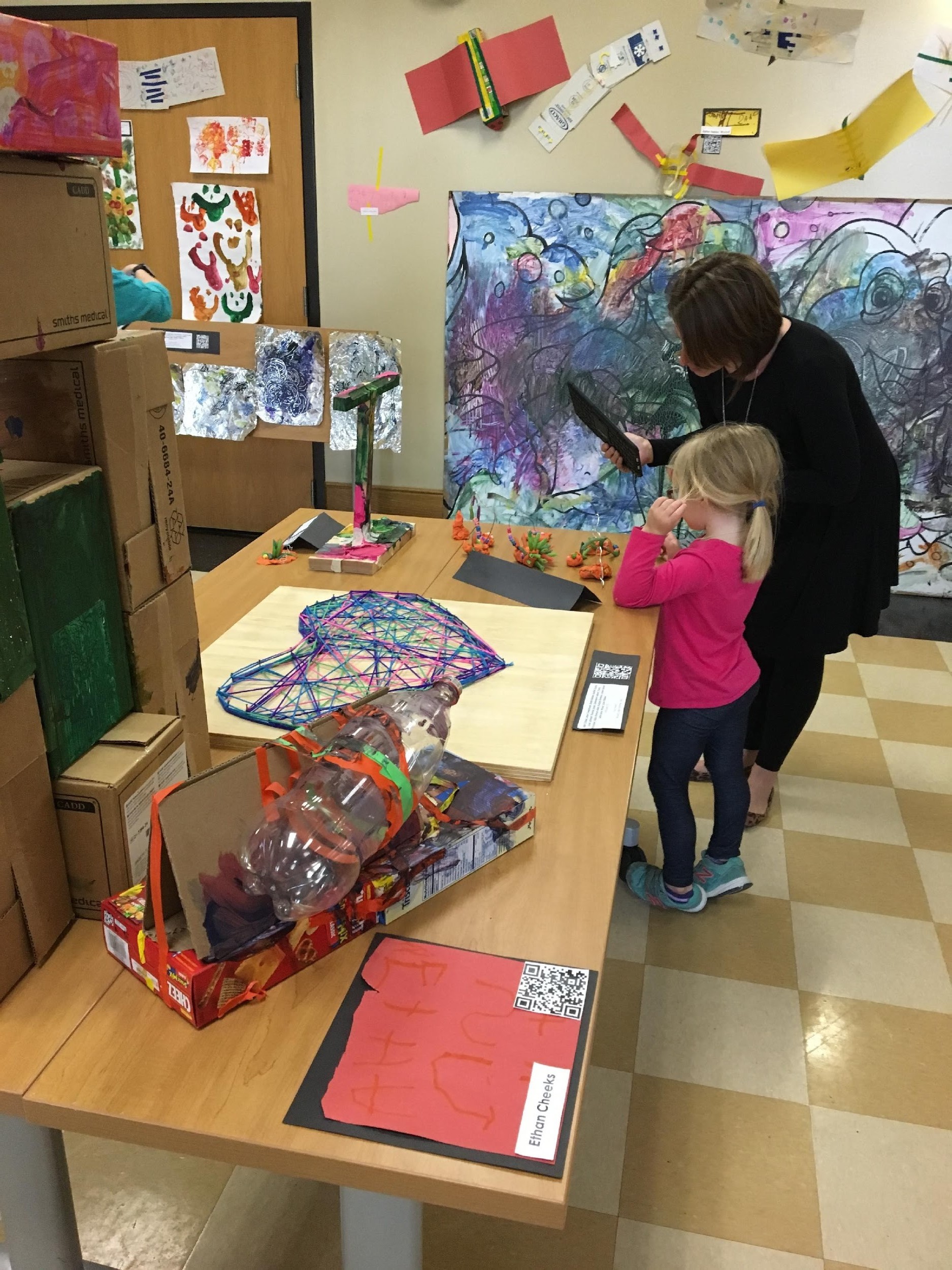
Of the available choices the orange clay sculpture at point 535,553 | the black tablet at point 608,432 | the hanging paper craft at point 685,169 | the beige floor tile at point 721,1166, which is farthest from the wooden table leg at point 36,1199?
the hanging paper craft at point 685,169

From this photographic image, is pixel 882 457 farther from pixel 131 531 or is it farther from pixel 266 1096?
pixel 266 1096

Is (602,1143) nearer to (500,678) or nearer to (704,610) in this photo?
(500,678)

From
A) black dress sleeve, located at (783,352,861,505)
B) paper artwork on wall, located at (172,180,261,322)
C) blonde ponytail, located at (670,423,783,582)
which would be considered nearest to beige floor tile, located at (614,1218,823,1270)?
blonde ponytail, located at (670,423,783,582)

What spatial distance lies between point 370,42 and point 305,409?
1378mm

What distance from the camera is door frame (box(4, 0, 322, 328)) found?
11.5ft

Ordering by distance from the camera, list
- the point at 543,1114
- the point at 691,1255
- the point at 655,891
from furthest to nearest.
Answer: the point at 655,891
the point at 691,1255
the point at 543,1114

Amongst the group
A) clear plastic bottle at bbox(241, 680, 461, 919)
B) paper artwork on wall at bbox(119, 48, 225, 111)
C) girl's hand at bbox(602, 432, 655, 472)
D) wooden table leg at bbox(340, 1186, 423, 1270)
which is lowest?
wooden table leg at bbox(340, 1186, 423, 1270)

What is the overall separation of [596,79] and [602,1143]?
340 cm

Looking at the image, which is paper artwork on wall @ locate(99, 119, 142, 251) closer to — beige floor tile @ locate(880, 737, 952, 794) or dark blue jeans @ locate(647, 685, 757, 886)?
dark blue jeans @ locate(647, 685, 757, 886)

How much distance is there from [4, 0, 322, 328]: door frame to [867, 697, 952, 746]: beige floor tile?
8.90 feet

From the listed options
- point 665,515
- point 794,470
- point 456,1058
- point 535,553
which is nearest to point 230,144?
point 535,553

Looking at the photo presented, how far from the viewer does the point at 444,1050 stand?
2.67 feet

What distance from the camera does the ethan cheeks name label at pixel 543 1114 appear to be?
73 centimetres

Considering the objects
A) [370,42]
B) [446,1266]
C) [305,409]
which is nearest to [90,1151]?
[446,1266]
